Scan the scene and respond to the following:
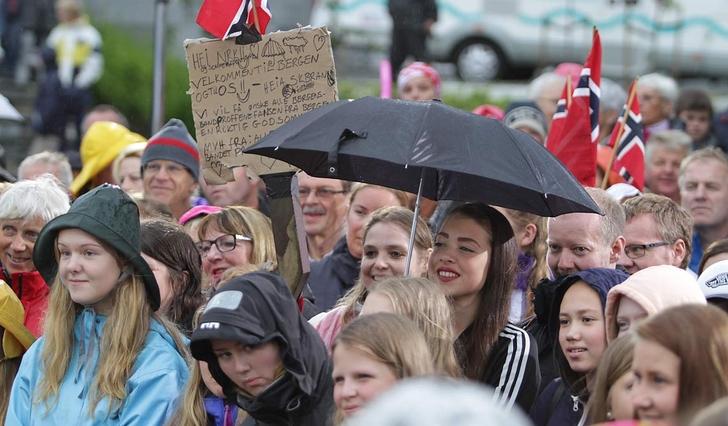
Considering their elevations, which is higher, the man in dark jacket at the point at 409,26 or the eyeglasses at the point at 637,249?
the man in dark jacket at the point at 409,26

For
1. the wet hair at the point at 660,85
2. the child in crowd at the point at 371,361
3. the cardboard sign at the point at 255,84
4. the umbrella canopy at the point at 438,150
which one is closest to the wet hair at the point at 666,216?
the umbrella canopy at the point at 438,150

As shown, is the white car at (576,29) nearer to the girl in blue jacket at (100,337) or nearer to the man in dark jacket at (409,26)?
the man in dark jacket at (409,26)

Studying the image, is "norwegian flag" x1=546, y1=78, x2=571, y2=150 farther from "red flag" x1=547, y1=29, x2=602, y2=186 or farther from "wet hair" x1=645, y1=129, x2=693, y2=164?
"wet hair" x1=645, y1=129, x2=693, y2=164

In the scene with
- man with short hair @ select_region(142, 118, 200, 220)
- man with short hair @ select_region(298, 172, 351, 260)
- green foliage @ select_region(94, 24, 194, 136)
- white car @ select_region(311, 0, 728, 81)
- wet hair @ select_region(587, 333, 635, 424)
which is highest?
white car @ select_region(311, 0, 728, 81)

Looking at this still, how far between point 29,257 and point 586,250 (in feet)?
8.54

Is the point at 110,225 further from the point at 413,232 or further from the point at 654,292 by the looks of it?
the point at 654,292

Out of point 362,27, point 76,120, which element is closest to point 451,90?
point 362,27

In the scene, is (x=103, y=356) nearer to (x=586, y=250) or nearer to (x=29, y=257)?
(x=29, y=257)

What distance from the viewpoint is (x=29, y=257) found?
671 centimetres

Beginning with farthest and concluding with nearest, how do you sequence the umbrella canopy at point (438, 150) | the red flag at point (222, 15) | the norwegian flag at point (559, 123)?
1. the norwegian flag at point (559, 123)
2. the red flag at point (222, 15)
3. the umbrella canopy at point (438, 150)

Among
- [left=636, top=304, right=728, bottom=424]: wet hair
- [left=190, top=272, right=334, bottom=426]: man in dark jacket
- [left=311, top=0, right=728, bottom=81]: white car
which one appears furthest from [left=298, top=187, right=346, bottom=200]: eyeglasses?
[left=311, top=0, right=728, bottom=81]: white car

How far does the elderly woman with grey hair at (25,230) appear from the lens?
21.8 feet

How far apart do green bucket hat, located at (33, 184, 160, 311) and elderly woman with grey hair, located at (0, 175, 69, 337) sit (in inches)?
36.8

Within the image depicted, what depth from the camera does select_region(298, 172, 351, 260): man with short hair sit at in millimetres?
8094
